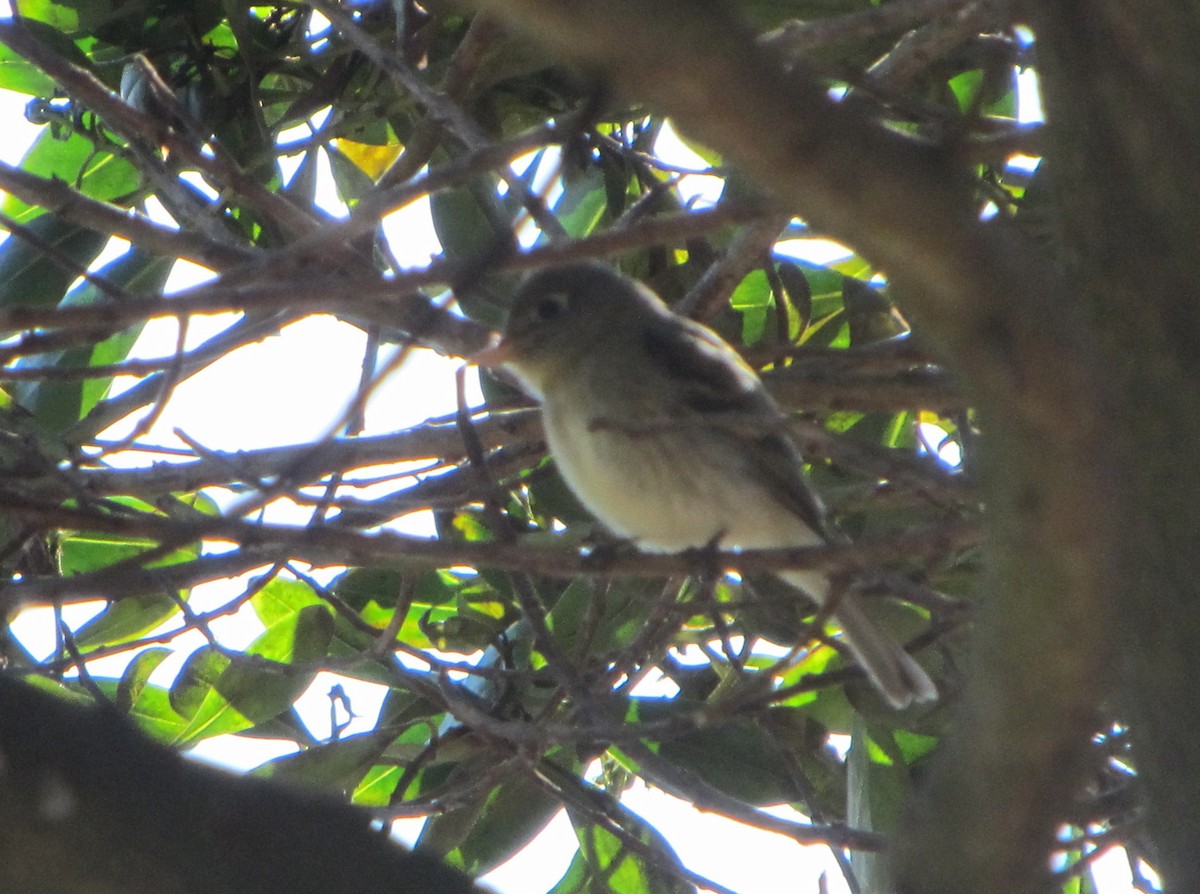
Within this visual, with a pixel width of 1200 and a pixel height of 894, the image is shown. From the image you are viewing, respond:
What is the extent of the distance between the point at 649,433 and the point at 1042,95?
3.94ft

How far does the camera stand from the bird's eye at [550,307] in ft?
15.7

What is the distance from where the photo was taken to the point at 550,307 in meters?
4.88

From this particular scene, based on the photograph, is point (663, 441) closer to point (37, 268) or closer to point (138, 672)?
point (138, 672)

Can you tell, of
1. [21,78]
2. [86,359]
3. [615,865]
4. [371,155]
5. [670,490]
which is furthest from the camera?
[371,155]

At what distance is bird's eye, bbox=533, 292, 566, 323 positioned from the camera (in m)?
4.79

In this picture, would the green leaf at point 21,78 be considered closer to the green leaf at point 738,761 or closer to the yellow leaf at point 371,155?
the yellow leaf at point 371,155

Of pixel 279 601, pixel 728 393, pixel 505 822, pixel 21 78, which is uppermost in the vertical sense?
pixel 21 78

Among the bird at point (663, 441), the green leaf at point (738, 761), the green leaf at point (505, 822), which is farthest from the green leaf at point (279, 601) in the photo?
the green leaf at point (738, 761)

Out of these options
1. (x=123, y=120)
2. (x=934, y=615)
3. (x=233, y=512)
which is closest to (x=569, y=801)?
(x=934, y=615)

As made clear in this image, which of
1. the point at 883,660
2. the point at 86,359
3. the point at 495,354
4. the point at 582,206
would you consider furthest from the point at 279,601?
the point at 883,660

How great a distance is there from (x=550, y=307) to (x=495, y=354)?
705 millimetres

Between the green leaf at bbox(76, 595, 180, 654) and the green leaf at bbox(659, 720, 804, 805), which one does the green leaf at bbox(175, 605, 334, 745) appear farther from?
the green leaf at bbox(659, 720, 804, 805)

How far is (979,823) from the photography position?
4.14 feet

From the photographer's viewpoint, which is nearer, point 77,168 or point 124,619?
point 124,619
